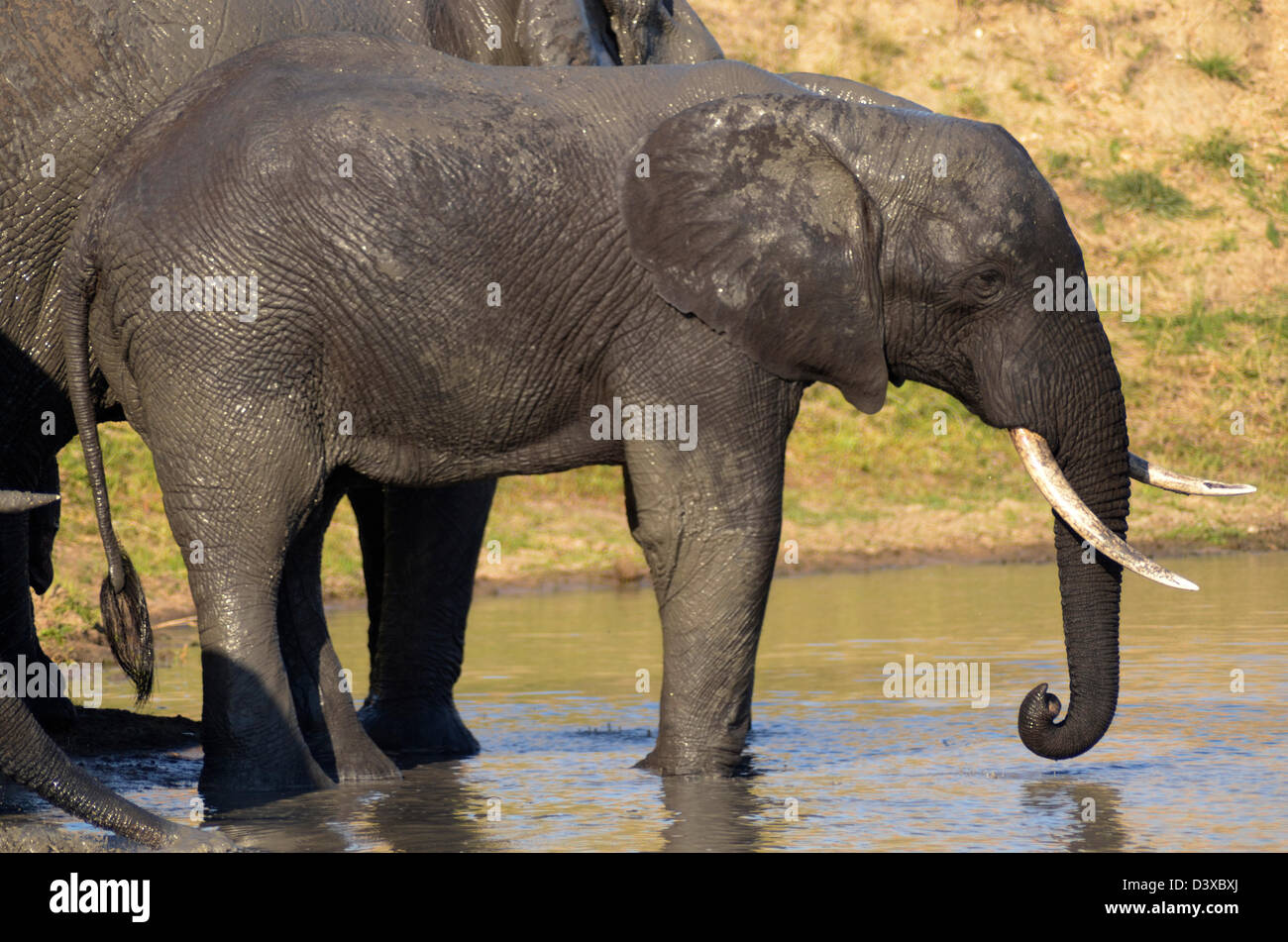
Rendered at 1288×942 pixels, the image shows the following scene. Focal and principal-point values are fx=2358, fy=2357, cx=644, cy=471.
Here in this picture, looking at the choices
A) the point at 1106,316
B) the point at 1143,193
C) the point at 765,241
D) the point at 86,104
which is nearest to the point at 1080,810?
the point at 765,241

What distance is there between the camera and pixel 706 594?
30.0ft

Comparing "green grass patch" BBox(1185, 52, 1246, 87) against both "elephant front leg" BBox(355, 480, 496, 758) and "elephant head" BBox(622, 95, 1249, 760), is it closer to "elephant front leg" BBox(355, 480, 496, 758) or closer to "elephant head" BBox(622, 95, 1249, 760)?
"elephant front leg" BBox(355, 480, 496, 758)

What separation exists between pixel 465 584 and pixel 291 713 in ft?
6.47

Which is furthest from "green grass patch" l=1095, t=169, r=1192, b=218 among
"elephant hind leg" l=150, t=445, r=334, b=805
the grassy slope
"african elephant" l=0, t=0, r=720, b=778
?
"elephant hind leg" l=150, t=445, r=334, b=805

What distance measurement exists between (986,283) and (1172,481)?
43.2 inches

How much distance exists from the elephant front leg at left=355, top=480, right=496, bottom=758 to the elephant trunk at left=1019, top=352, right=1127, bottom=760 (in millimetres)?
2793

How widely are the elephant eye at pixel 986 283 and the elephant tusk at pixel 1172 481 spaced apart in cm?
82

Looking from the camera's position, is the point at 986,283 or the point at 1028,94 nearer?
the point at 986,283

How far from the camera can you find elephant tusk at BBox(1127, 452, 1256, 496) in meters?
9.02

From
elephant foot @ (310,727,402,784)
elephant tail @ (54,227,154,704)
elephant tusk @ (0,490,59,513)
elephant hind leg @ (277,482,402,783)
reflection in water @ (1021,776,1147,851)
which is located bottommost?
reflection in water @ (1021,776,1147,851)

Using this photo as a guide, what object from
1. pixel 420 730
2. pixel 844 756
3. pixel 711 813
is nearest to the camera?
pixel 711 813

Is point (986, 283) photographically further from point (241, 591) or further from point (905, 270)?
point (241, 591)
